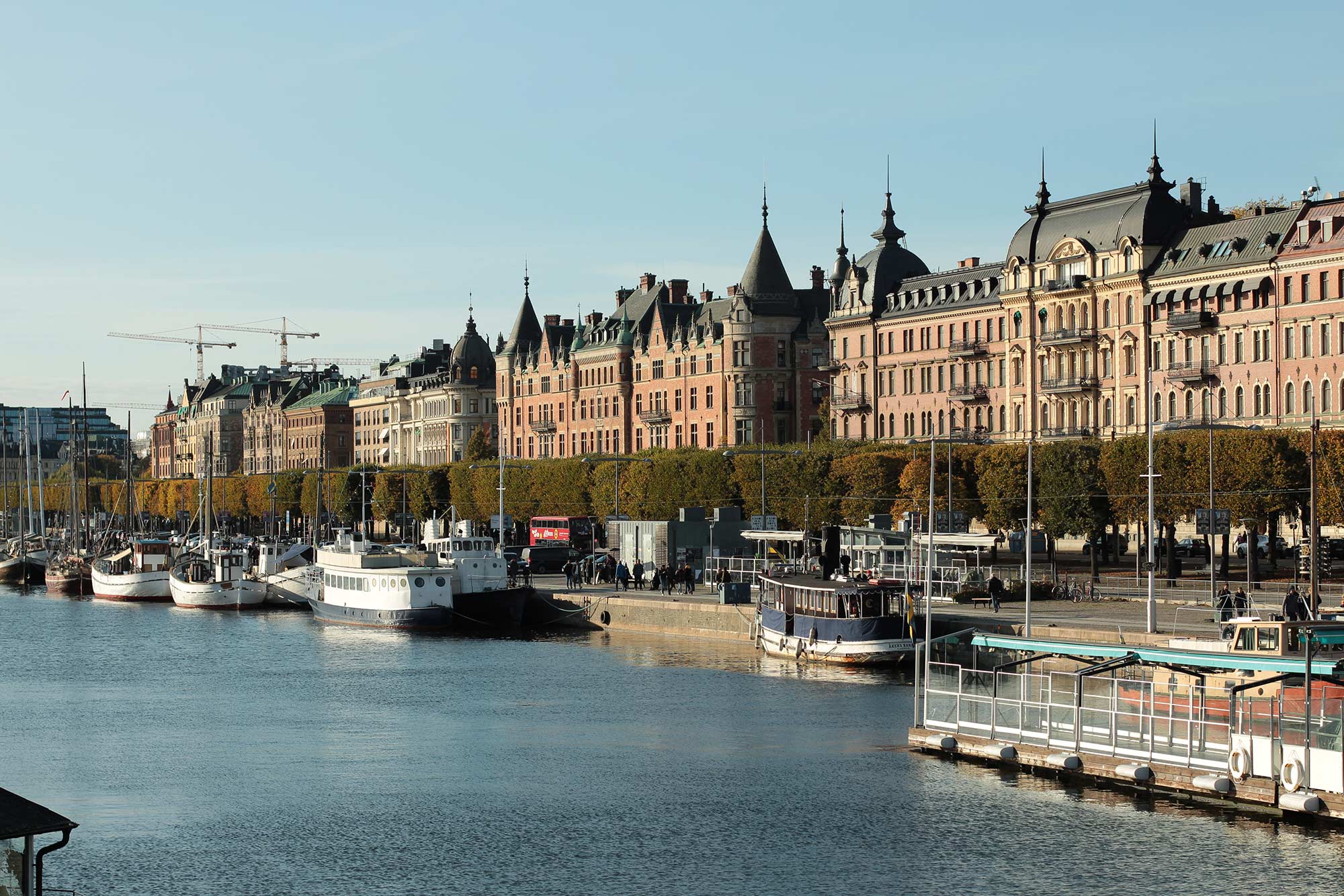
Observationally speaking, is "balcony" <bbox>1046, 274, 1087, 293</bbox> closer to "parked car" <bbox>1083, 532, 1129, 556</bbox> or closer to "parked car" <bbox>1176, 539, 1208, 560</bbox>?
"parked car" <bbox>1083, 532, 1129, 556</bbox>

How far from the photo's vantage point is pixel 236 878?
3562 cm

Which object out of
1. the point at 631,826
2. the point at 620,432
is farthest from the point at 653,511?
the point at 631,826

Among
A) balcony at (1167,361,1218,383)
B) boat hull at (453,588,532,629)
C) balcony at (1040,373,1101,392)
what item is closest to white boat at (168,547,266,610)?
boat hull at (453,588,532,629)

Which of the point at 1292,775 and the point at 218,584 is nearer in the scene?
Answer: the point at 1292,775

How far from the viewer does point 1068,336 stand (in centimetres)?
12388

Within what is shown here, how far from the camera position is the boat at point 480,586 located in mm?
88875

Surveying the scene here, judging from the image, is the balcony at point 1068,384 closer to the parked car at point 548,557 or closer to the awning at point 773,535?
the parked car at point 548,557

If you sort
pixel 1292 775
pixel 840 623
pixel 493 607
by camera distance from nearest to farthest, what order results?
pixel 1292 775 → pixel 840 623 → pixel 493 607

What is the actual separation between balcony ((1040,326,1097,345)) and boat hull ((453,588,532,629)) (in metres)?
48.1

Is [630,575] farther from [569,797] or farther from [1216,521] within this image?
[569,797]

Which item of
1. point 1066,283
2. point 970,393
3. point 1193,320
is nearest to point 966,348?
point 970,393

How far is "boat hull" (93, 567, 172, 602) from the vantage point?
11769cm

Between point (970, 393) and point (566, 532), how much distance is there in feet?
96.3

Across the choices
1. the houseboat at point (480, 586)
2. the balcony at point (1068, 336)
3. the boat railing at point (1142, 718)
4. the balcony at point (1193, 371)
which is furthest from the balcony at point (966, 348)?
the boat railing at point (1142, 718)
